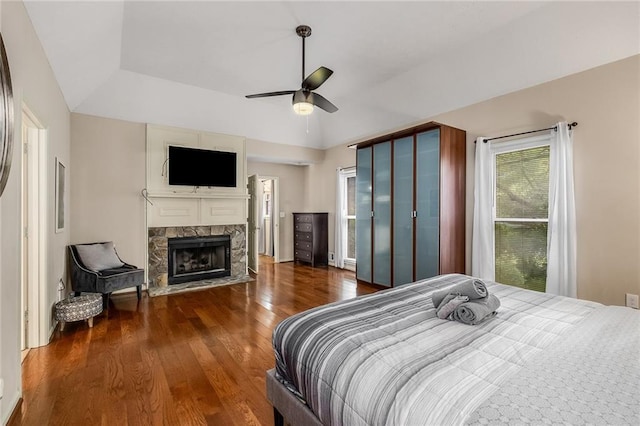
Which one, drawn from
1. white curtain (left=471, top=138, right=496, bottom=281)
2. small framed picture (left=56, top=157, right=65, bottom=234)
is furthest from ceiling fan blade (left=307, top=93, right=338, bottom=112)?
small framed picture (left=56, top=157, right=65, bottom=234)

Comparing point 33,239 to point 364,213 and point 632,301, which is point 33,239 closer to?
point 364,213

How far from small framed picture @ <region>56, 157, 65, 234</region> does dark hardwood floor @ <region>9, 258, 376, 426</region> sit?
45.8 inches

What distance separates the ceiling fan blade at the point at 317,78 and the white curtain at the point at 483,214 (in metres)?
2.30

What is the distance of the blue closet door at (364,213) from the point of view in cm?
484

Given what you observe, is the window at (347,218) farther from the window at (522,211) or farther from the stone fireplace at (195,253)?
the window at (522,211)

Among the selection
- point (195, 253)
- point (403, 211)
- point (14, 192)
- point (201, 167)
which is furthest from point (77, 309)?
point (403, 211)

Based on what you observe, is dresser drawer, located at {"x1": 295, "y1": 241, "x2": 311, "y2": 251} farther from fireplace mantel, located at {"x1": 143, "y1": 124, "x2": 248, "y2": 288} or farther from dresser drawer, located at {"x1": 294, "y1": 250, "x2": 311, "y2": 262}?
fireplace mantel, located at {"x1": 143, "y1": 124, "x2": 248, "y2": 288}

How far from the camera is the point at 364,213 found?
495 cm

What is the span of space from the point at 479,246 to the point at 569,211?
1015 millimetres

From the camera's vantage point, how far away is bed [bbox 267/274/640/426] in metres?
0.90

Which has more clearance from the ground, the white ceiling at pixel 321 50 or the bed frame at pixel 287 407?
the white ceiling at pixel 321 50

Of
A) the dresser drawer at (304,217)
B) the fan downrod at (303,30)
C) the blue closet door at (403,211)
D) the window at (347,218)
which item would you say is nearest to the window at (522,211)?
the blue closet door at (403,211)

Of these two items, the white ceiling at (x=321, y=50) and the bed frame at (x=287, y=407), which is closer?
the bed frame at (x=287, y=407)

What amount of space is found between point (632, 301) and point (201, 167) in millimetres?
5668
